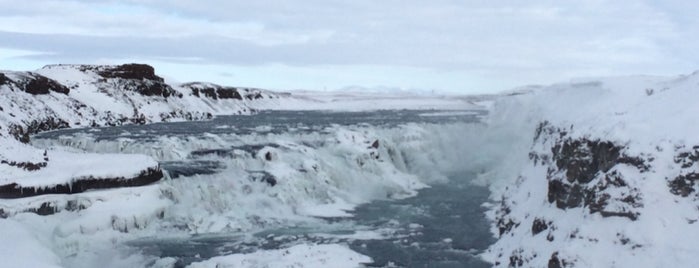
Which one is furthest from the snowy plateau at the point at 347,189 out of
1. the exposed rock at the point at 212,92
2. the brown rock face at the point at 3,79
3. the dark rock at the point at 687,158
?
the exposed rock at the point at 212,92

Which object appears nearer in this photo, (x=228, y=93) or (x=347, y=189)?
(x=347, y=189)

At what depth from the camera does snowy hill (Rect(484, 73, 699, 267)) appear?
35.7ft

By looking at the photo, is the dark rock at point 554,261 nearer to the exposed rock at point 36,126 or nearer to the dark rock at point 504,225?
the dark rock at point 504,225

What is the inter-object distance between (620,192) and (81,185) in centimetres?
1433

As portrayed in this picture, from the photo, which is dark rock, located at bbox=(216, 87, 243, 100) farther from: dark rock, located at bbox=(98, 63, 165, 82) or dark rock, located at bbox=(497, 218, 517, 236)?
dark rock, located at bbox=(497, 218, 517, 236)

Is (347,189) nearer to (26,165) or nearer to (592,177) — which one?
(26,165)

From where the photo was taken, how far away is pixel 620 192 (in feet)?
38.0

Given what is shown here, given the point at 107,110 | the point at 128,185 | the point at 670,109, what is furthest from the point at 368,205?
the point at 107,110

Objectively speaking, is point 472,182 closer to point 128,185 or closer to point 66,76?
point 128,185

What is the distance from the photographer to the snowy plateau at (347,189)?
11.5 m

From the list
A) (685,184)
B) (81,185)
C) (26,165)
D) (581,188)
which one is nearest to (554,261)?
(581,188)

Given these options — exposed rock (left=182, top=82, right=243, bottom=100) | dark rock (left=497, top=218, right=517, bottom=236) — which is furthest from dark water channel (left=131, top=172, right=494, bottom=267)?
exposed rock (left=182, top=82, right=243, bottom=100)

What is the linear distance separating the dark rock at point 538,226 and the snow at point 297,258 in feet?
13.4

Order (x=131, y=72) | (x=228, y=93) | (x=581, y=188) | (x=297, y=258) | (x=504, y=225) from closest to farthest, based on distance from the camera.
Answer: (x=581, y=188) → (x=297, y=258) → (x=504, y=225) → (x=131, y=72) → (x=228, y=93)
